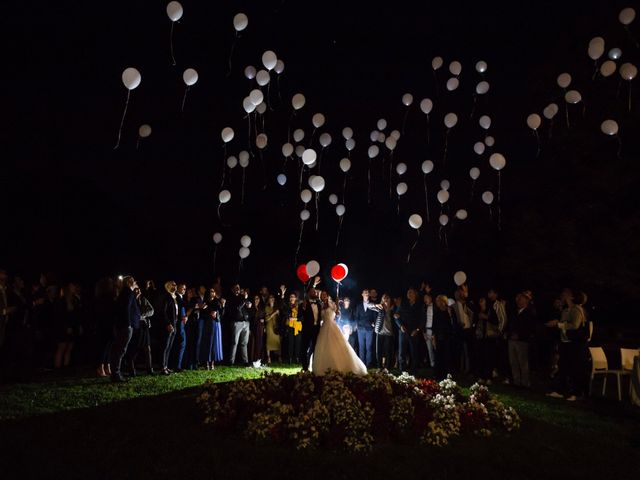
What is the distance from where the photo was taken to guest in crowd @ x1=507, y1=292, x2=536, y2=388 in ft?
35.2

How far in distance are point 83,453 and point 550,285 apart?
16914 millimetres

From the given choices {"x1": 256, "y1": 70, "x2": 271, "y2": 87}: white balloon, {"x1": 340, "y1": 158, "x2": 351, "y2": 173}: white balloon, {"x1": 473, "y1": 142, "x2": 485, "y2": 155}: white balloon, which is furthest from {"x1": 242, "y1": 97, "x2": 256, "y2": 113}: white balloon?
{"x1": 473, "y1": 142, "x2": 485, "y2": 155}: white balloon

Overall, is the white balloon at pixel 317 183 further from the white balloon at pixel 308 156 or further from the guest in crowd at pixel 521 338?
the guest in crowd at pixel 521 338

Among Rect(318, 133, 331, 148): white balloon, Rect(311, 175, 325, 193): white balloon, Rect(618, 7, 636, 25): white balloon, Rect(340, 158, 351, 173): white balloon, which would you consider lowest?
Rect(311, 175, 325, 193): white balloon

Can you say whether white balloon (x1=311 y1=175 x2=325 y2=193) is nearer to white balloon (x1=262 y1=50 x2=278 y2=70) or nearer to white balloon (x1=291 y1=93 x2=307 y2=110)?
white balloon (x1=291 y1=93 x2=307 y2=110)

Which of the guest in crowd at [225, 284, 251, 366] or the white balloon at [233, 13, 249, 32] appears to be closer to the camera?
the white balloon at [233, 13, 249, 32]

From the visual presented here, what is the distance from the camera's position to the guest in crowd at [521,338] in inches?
423

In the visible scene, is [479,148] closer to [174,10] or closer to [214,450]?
[174,10]

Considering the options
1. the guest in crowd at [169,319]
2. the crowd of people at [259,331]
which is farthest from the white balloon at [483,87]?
the guest in crowd at [169,319]

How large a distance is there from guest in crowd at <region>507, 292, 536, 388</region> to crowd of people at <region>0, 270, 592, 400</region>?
2cm

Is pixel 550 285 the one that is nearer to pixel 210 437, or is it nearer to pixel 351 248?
pixel 351 248

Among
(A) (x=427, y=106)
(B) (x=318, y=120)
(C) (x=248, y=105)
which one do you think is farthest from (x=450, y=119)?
(C) (x=248, y=105)

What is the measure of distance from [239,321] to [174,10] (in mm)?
7501

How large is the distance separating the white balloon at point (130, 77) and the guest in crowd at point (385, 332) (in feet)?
26.5
